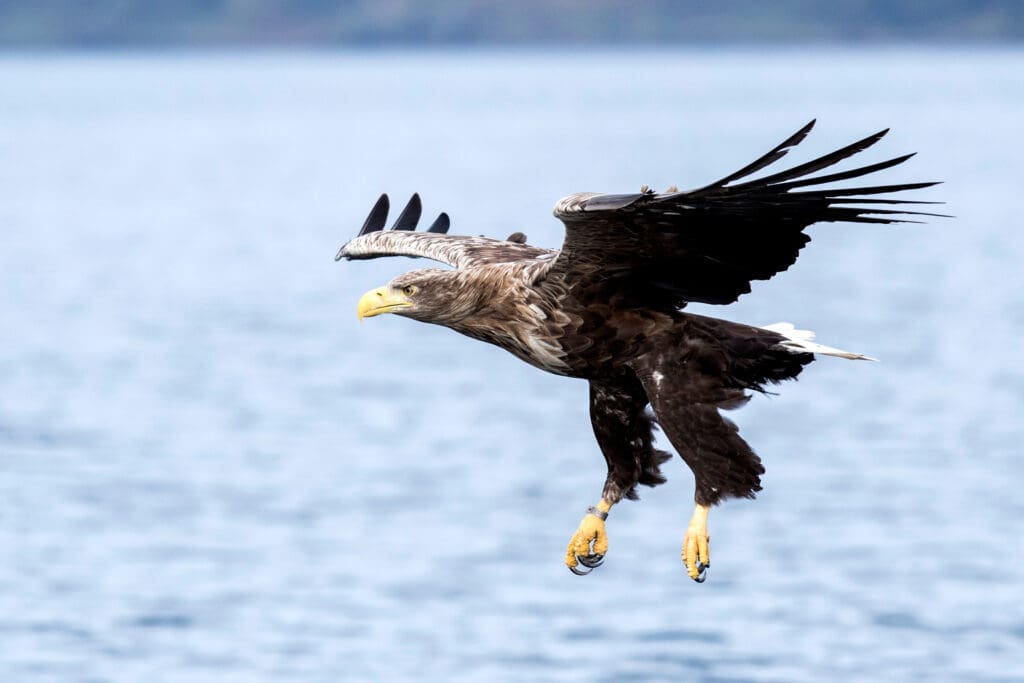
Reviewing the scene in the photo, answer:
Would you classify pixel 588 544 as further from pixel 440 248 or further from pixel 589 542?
pixel 440 248

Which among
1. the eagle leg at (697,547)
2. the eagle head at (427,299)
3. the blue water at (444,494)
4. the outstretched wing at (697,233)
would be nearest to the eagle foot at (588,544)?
the eagle leg at (697,547)

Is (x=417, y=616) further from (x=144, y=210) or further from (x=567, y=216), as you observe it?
(x=144, y=210)

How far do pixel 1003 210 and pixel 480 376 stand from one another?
3777 cm

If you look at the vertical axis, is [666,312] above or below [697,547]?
above

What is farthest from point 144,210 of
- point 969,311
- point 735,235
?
point 735,235

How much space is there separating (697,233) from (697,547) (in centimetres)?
144

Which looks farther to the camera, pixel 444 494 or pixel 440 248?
pixel 444 494

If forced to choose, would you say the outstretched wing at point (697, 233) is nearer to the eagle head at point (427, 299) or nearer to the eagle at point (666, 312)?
the eagle at point (666, 312)

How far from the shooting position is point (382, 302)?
27.3 ft

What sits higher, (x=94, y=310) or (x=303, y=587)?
(x=94, y=310)

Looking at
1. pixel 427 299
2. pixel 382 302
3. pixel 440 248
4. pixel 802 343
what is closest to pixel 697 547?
pixel 802 343

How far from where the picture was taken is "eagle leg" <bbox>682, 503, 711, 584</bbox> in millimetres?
8266

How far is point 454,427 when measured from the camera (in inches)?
1775

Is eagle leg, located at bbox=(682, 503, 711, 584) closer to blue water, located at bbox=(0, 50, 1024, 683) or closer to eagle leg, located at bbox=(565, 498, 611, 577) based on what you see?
eagle leg, located at bbox=(565, 498, 611, 577)
